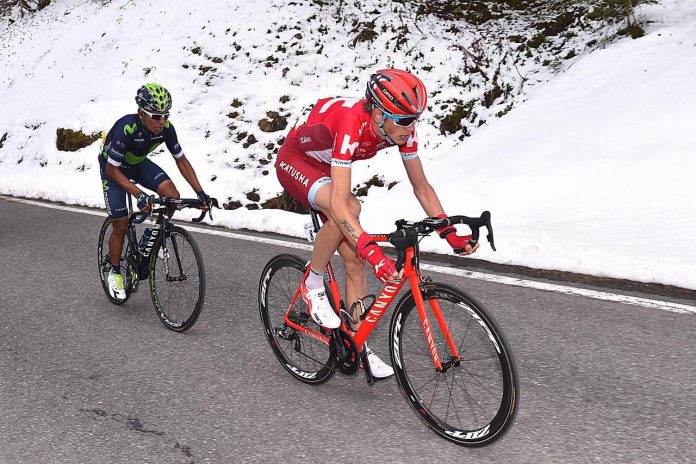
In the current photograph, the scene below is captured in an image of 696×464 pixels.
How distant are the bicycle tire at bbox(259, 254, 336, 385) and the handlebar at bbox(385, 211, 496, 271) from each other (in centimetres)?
104

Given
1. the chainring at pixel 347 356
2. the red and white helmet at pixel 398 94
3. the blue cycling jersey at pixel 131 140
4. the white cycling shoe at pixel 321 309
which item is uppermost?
the red and white helmet at pixel 398 94

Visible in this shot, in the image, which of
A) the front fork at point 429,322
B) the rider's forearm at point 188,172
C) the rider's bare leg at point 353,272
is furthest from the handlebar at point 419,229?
the rider's forearm at point 188,172

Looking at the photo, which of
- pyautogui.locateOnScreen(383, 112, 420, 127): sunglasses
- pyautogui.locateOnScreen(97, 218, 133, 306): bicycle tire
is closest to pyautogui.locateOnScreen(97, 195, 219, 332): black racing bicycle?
pyautogui.locateOnScreen(97, 218, 133, 306): bicycle tire

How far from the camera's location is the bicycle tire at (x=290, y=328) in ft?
13.3

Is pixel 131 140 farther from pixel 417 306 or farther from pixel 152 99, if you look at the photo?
pixel 417 306

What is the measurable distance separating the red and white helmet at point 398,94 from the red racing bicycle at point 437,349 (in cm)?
54

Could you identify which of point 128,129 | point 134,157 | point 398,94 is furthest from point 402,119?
point 134,157

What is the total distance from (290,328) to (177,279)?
52.6 inches

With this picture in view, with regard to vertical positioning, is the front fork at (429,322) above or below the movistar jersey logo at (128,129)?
below

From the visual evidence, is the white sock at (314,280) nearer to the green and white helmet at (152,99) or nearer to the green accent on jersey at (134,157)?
the green and white helmet at (152,99)

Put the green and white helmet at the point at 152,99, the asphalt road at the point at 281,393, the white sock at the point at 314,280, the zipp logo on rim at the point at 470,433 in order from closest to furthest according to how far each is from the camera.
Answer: the zipp logo on rim at the point at 470,433 → the asphalt road at the point at 281,393 → the white sock at the point at 314,280 → the green and white helmet at the point at 152,99

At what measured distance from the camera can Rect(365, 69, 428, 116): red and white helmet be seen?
10.4 ft

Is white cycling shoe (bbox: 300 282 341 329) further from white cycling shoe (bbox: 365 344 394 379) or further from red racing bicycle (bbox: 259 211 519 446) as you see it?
white cycling shoe (bbox: 365 344 394 379)

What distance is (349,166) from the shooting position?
3.35 meters
